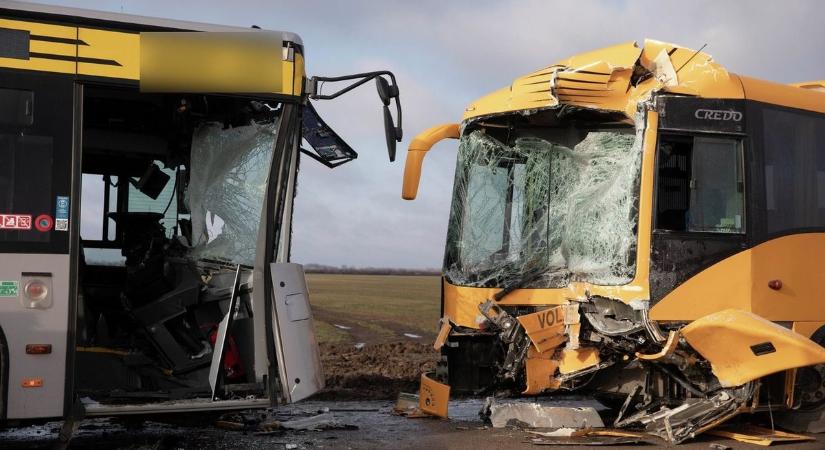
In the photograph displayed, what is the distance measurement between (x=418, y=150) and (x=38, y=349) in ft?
14.2

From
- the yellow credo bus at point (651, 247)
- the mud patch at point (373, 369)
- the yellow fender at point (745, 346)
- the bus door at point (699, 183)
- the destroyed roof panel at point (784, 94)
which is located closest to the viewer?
the yellow fender at point (745, 346)

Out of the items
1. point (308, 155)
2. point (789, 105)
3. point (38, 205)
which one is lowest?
point (38, 205)

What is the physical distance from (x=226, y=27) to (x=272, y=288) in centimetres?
204

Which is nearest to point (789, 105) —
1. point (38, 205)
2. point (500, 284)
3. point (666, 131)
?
point (666, 131)

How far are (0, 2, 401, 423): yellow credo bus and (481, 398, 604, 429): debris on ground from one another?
2.43 meters

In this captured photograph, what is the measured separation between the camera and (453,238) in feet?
31.9

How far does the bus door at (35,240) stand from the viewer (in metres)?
6.54

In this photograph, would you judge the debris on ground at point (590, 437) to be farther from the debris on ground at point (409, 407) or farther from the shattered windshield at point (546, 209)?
the debris on ground at point (409, 407)

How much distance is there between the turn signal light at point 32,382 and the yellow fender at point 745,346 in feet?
16.5

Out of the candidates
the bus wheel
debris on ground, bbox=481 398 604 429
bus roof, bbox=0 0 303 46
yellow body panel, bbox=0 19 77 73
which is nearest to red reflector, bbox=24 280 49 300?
yellow body panel, bbox=0 19 77 73

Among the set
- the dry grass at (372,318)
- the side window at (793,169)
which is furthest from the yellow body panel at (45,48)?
the dry grass at (372,318)

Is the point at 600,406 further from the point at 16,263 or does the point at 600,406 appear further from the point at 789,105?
the point at 16,263

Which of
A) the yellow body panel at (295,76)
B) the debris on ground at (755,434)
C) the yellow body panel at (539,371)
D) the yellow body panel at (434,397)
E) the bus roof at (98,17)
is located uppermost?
the bus roof at (98,17)

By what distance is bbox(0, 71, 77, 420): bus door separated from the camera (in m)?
6.54
